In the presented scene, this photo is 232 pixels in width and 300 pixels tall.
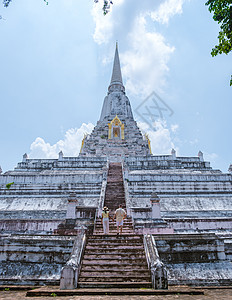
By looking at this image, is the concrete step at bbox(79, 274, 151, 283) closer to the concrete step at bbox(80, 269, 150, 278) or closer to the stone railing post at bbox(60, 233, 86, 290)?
the concrete step at bbox(80, 269, 150, 278)

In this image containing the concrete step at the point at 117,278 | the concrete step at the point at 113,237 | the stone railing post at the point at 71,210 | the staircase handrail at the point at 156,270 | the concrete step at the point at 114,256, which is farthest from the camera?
the stone railing post at the point at 71,210

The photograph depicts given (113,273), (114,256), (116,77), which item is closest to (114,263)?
(114,256)

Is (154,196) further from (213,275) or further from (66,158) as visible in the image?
(66,158)

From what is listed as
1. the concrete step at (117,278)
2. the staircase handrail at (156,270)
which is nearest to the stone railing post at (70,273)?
the concrete step at (117,278)

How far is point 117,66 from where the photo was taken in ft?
181

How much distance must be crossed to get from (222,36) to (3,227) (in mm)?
13847

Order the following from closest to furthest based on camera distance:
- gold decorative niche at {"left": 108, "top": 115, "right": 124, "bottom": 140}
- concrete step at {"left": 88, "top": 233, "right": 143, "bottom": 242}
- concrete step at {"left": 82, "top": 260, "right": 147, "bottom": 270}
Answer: concrete step at {"left": 82, "top": 260, "right": 147, "bottom": 270}
concrete step at {"left": 88, "top": 233, "right": 143, "bottom": 242}
gold decorative niche at {"left": 108, "top": 115, "right": 124, "bottom": 140}

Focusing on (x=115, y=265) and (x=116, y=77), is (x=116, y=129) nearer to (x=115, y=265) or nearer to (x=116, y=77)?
(x=116, y=77)

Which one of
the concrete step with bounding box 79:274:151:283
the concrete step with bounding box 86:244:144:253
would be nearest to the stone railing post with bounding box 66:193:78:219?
the concrete step with bounding box 86:244:144:253

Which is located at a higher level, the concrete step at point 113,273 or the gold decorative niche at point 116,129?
the gold decorative niche at point 116,129

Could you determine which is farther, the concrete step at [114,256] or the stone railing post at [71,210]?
the stone railing post at [71,210]

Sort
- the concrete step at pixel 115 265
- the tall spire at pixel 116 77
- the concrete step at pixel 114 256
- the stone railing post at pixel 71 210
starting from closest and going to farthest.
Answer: the concrete step at pixel 115 265 < the concrete step at pixel 114 256 < the stone railing post at pixel 71 210 < the tall spire at pixel 116 77

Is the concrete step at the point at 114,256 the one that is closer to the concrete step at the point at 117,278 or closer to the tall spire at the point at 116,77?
the concrete step at the point at 117,278

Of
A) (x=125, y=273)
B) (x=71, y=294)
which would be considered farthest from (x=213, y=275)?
(x=71, y=294)
